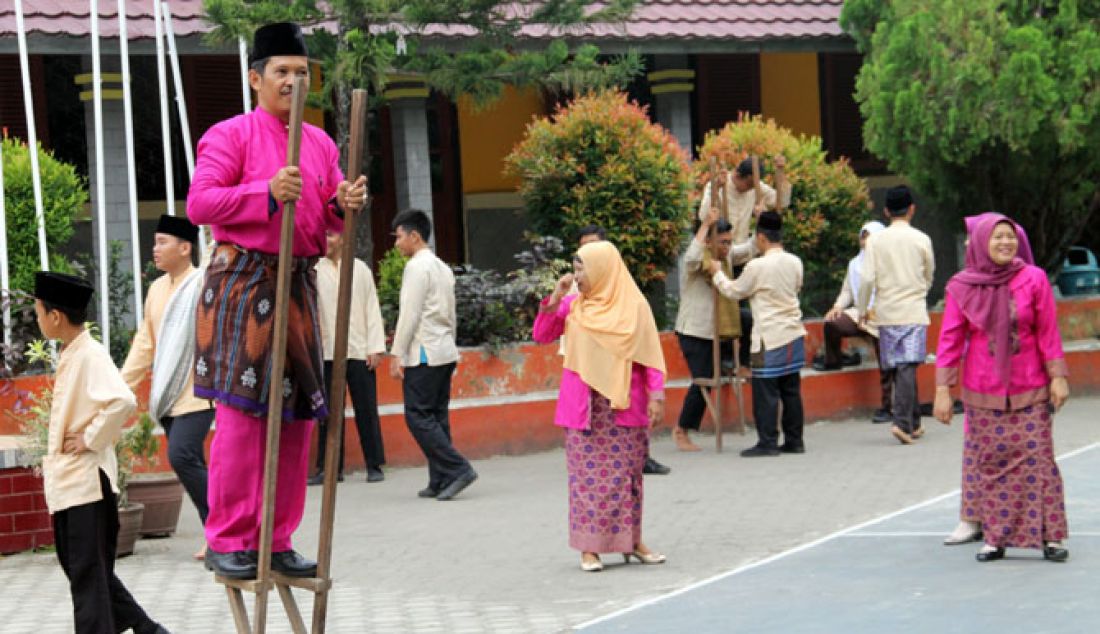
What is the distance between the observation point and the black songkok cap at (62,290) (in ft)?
23.5

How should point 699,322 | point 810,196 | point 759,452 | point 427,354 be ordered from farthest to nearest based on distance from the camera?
point 810,196 < point 699,322 < point 759,452 < point 427,354

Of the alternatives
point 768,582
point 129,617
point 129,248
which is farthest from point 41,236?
point 768,582

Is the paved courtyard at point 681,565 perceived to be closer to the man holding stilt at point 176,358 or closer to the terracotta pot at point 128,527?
the terracotta pot at point 128,527

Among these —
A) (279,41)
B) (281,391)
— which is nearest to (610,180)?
(279,41)

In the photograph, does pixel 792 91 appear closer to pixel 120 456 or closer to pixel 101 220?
pixel 101 220

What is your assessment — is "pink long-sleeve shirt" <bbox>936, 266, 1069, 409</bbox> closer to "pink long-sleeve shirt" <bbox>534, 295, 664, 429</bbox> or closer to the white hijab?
"pink long-sleeve shirt" <bbox>534, 295, 664, 429</bbox>

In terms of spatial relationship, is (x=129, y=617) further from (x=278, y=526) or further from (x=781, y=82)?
(x=781, y=82)

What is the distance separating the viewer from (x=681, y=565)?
9.03 metres

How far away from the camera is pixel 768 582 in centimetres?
831

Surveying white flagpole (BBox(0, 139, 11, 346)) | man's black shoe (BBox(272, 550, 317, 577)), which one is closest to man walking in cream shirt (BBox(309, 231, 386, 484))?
white flagpole (BBox(0, 139, 11, 346))

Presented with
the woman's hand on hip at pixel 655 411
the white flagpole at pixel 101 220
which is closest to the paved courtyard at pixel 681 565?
the woman's hand on hip at pixel 655 411

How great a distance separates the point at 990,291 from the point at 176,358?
4.18 m

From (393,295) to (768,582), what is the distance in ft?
20.9

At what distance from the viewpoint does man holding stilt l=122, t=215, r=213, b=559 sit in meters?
8.91
